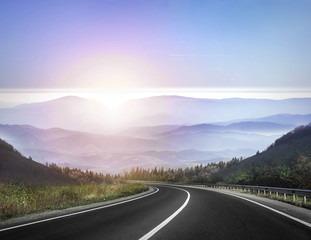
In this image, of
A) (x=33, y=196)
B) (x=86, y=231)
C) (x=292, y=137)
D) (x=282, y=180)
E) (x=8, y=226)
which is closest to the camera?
(x=86, y=231)

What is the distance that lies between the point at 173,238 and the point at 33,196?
10.0 m

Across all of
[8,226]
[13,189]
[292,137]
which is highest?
[292,137]

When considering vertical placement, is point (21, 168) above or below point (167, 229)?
above

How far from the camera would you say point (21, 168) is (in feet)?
131

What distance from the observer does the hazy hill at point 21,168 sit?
124 ft

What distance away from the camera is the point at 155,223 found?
969 centimetres

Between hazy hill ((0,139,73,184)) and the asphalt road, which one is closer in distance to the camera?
the asphalt road

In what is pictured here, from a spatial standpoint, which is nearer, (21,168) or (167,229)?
(167,229)

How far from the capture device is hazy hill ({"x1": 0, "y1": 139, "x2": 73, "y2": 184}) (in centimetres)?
3769

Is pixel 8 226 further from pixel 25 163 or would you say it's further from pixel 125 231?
pixel 25 163

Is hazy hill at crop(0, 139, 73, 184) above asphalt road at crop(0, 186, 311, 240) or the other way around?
above

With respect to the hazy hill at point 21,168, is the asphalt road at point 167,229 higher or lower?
lower

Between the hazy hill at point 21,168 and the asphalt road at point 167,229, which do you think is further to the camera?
the hazy hill at point 21,168

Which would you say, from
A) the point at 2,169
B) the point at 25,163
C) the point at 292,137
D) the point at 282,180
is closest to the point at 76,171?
the point at 25,163
